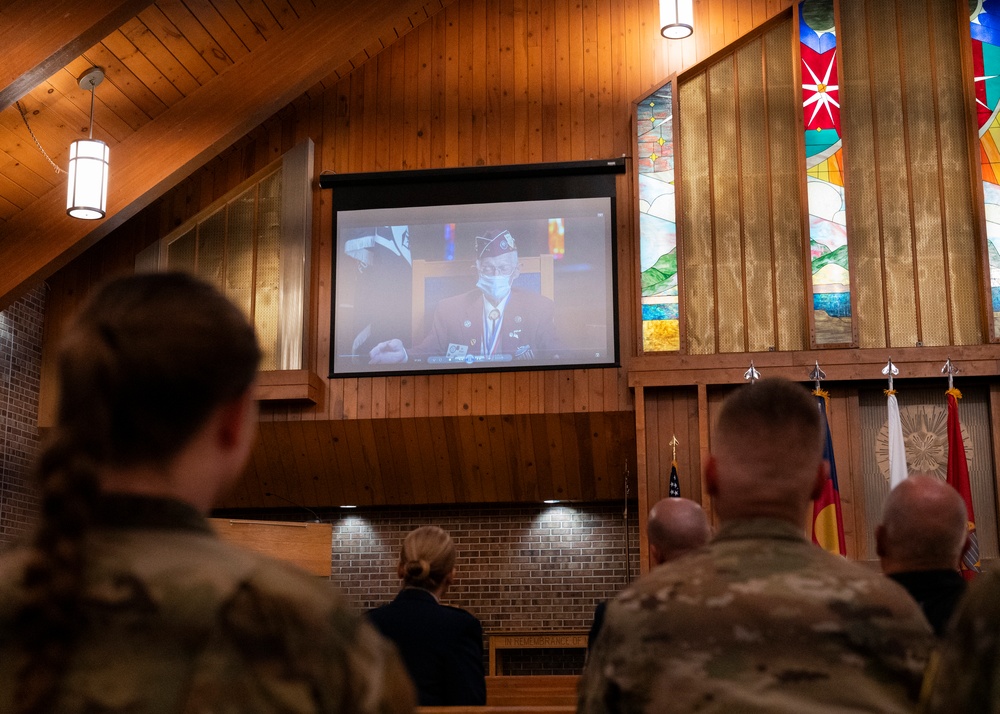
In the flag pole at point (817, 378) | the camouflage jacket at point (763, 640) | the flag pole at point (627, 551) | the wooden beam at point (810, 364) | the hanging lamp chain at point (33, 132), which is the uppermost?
the hanging lamp chain at point (33, 132)

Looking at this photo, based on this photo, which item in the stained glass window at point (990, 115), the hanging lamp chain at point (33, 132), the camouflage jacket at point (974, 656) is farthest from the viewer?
the stained glass window at point (990, 115)

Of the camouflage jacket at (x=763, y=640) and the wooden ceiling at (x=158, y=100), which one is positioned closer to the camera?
the camouflage jacket at (x=763, y=640)

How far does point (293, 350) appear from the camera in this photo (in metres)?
8.45

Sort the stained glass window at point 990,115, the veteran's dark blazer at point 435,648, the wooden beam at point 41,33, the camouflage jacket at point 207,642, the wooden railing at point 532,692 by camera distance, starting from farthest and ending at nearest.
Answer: the stained glass window at point 990,115 → the wooden beam at point 41,33 → the wooden railing at point 532,692 → the veteran's dark blazer at point 435,648 → the camouflage jacket at point 207,642

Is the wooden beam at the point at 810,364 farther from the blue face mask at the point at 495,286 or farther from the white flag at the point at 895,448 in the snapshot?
the blue face mask at the point at 495,286

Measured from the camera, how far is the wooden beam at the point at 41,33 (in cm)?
580

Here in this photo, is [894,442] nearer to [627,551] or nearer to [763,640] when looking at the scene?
[627,551]

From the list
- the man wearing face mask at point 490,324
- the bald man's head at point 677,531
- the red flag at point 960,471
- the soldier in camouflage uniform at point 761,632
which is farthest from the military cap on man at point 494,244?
the soldier in camouflage uniform at point 761,632

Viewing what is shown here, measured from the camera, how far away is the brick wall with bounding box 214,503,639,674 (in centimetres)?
861

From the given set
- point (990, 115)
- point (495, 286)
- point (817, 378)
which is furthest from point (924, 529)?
point (990, 115)

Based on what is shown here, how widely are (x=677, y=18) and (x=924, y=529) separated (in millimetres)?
5217

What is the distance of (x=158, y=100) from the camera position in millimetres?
7824

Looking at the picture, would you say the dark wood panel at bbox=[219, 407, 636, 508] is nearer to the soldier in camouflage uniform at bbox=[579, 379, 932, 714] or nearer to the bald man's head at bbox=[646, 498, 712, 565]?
the bald man's head at bbox=[646, 498, 712, 565]

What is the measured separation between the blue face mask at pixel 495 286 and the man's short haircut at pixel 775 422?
6.56m
